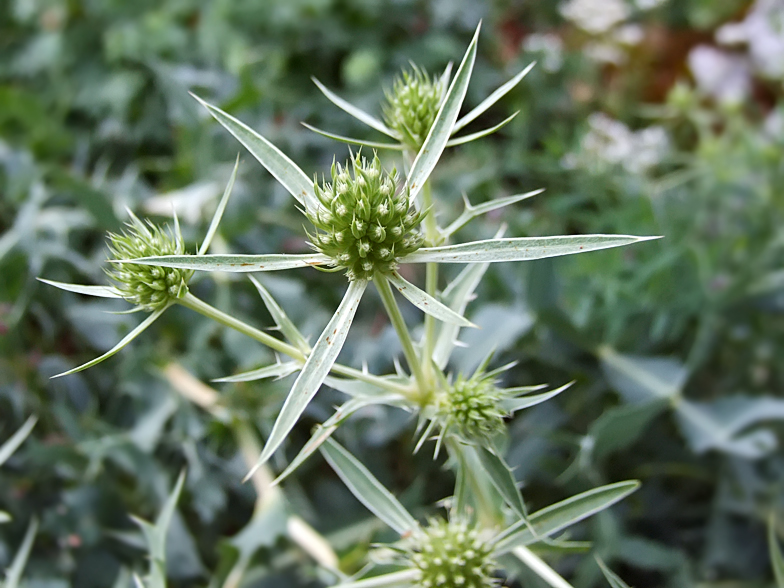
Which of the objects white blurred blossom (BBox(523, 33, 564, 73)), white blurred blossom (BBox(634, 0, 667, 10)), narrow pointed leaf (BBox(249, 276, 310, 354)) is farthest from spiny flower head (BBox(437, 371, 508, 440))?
white blurred blossom (BBox(634, 0, 667, 10))

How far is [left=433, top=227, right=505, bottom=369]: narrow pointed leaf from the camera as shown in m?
0.56

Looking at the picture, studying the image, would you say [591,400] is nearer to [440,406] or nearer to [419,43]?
[440,406]

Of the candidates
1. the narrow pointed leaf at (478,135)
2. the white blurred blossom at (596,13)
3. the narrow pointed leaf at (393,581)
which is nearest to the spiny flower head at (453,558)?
the narrow pointed leaf at (393,581)

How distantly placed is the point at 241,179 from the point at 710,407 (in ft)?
2.93

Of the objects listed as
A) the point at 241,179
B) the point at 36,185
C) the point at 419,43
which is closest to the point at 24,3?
the point at 36,185

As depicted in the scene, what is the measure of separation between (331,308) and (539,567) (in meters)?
0.67

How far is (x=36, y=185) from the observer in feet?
3.78

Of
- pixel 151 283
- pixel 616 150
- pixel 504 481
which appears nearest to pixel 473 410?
pixel 504 481

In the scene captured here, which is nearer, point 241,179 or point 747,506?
Result: point 747,506

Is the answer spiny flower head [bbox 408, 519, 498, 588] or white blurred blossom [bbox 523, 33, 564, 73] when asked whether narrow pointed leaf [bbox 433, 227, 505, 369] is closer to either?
spiny flower head [bbox 408, 519, 498, 588]

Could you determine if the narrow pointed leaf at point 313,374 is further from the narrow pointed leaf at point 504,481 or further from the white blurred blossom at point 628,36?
the white blurred blossom at point 628,36

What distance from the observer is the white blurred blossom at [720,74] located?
1.54 m

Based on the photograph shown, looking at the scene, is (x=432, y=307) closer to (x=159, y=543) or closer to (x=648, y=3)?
(x=159, y=543)

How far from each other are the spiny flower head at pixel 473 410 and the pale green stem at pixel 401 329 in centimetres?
2
